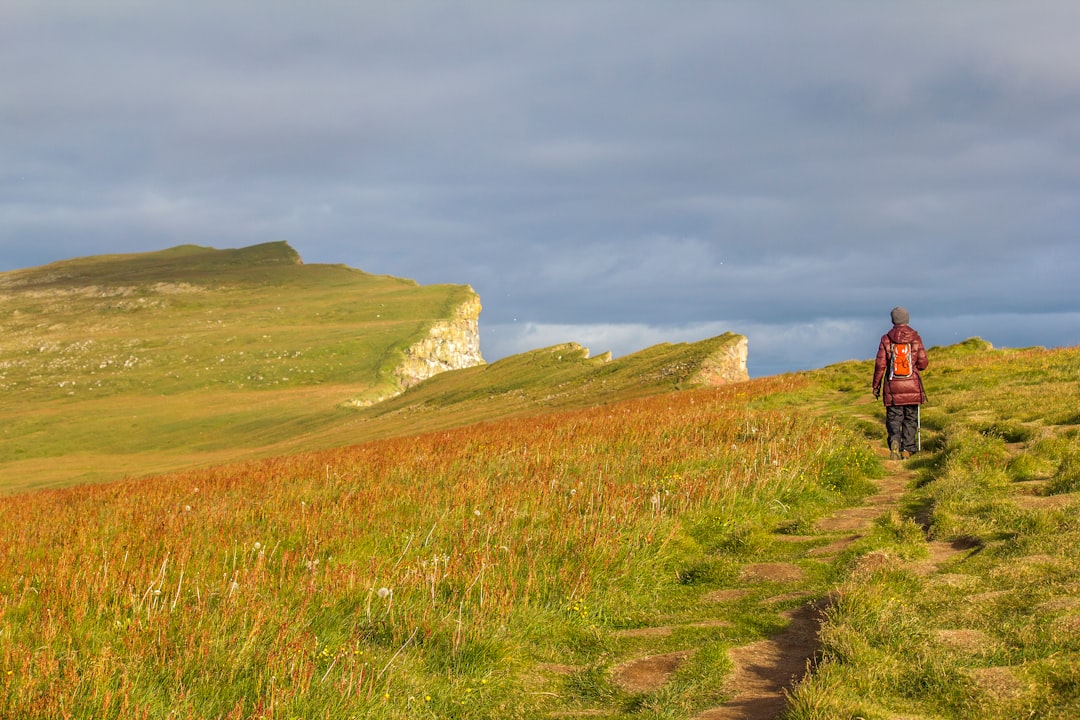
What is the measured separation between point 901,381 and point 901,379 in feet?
0.22

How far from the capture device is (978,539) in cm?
970

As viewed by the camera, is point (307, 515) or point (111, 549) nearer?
point (111, 549)

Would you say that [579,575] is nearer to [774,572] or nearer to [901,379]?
[774,572]

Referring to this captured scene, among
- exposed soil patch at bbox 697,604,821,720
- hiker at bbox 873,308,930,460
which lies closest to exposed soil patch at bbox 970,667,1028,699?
exposed soil patch at bbox 697,604,821,720

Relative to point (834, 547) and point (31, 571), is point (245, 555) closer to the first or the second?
point (31, 571)

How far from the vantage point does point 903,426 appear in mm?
17594

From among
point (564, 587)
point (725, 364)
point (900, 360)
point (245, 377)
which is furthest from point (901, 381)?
point (245, 377)

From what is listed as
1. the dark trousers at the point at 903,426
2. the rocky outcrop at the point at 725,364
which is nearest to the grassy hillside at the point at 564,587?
the dark trousers at the point at 903,426

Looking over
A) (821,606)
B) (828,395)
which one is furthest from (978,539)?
(828,395)

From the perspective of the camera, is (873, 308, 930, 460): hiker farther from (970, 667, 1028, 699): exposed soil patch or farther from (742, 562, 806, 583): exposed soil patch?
(970, 667, 1028, 699): exposed soil patch

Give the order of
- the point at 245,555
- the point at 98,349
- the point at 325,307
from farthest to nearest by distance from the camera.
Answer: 1. the point at 325,307
2. the point at 98,349
3. the point at 245,555

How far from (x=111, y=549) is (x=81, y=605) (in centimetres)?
368

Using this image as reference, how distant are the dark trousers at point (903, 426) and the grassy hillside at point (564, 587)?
113 centimetres

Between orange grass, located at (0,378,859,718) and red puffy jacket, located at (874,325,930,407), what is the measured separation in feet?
5.43
